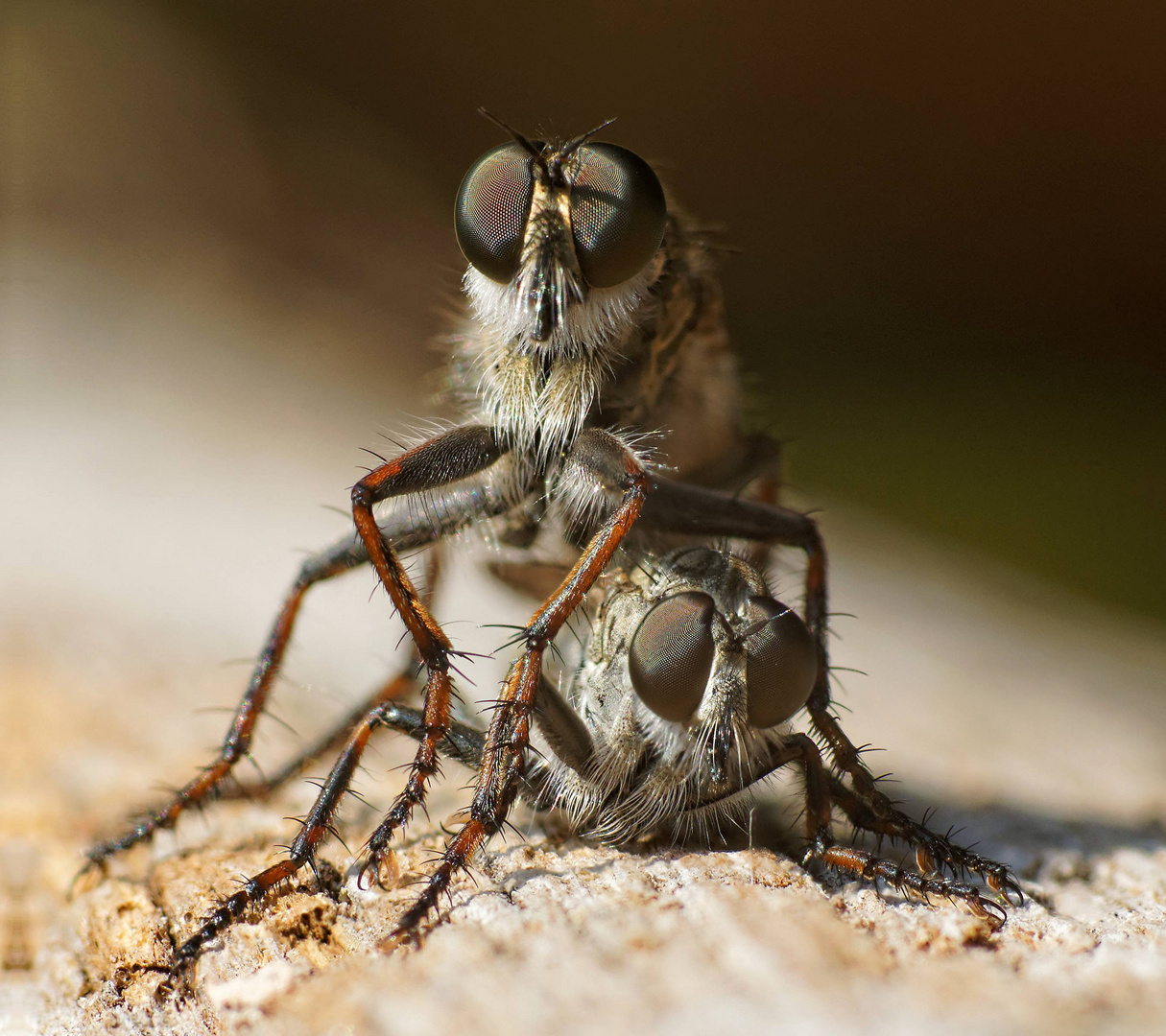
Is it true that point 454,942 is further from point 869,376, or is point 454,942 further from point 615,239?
point 869,376

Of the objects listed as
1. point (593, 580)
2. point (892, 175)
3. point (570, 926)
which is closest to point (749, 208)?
point (892, 175)

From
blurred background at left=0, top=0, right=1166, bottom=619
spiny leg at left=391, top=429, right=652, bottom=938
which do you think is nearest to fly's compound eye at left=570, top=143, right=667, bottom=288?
spiny leg at left=391, top=429, right=652, bottom=938

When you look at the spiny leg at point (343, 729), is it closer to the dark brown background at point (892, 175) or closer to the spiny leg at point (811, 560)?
the spiny leg at point (811, 560)

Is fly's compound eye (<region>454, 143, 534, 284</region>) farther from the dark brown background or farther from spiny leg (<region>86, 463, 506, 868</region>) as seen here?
the dark brown background

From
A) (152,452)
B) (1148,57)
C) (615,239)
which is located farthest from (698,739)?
(1148,57)

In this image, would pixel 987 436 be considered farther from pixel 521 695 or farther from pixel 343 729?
pixel 521 695

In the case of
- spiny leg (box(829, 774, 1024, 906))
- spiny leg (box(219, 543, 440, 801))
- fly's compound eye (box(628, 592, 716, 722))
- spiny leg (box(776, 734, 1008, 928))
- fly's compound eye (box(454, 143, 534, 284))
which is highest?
fly's compound eye (box(454, 143, 534, 284))
